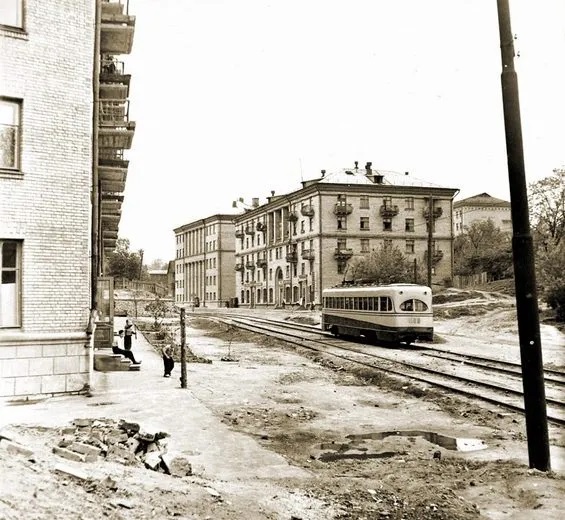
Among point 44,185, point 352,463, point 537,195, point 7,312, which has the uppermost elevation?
point 537,195

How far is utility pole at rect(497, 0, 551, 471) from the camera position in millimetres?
7441

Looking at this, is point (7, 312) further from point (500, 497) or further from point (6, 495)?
point (500, 497)

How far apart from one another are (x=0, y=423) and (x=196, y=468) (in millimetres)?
3807

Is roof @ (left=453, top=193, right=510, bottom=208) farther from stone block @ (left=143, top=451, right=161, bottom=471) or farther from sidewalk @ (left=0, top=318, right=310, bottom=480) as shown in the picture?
stone block @ (left=143, top=451, right=161, bottom=471)

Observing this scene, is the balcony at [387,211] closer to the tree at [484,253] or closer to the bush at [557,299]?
the tree at [484,253]

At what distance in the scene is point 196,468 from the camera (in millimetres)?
7867

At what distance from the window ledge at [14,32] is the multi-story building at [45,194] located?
0.02 metres

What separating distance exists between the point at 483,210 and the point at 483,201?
1.75 metres

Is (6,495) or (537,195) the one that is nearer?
(6,495)

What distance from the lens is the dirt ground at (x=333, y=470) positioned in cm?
588

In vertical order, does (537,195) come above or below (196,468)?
above

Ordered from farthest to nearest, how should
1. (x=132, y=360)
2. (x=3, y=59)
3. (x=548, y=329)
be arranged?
1. (x=548, y=329)
2. (x=132, y=360)
3. (x=3, y=59)

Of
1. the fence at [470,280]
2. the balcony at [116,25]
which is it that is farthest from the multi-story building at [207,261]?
the balcony at [116,25]

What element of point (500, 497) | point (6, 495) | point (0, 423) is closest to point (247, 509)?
point (6, 495)
